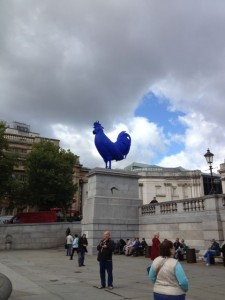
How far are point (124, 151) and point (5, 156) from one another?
65.1 ft

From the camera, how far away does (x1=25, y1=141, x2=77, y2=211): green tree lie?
150 ft

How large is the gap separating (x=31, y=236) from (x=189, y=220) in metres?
16.6

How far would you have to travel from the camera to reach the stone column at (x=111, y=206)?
23797mm

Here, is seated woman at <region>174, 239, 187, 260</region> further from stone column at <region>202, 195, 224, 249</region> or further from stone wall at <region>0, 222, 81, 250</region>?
stone wall at <region>0, 222, 81, 250</region>

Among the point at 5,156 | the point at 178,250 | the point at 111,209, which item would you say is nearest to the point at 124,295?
the point at 178,250

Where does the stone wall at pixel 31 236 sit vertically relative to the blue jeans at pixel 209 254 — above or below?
above

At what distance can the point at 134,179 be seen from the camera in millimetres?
26516

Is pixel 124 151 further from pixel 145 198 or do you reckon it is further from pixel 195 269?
pixel 145 198

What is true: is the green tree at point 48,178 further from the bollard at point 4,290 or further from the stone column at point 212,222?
the bollard at point 4,290

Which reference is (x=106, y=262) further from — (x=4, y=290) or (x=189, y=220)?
(x=189, y=220)

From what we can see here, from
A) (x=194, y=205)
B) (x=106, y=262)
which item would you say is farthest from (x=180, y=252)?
(x=106, y=262)

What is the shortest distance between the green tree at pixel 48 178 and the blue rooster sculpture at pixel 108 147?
2183 cm

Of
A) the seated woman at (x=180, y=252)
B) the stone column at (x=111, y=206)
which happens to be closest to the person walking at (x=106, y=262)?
the seated woman at (x=180, y=252)

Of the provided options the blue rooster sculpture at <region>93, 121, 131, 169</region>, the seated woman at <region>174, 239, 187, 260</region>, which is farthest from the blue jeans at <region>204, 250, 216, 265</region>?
the blue rooster sculpture at <region>93, 121, 131, 169</region>
